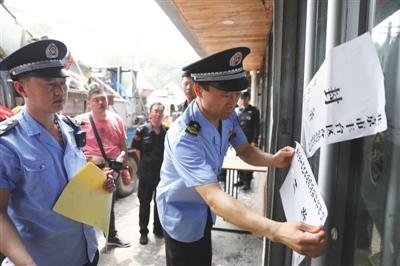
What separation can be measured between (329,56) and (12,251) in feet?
3.99

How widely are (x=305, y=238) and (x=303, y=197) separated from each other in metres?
0.14

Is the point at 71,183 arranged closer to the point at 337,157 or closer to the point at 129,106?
the point at 337,157

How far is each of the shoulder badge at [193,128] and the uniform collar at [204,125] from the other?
0.02 metres

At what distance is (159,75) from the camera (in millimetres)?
56906

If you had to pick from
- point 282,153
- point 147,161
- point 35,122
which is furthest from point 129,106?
point 282,153

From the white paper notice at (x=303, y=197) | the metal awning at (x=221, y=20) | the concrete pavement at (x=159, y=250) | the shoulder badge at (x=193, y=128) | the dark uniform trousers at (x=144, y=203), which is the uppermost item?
the metal awning at (x=221, y=20)

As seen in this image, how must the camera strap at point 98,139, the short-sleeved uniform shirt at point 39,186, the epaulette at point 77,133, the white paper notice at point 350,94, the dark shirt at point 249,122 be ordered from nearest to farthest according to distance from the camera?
the white paper notice at point 350,94 → the short-sleeved uniform shirt at point 39,186 → the epaulette at point 77,133 → the camera strap at point 98,139 → the dark shirt at point 249,122

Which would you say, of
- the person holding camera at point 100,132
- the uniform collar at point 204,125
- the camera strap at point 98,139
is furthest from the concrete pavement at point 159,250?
the uniform collar at point 204,125

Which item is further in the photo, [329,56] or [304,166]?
[304,166]

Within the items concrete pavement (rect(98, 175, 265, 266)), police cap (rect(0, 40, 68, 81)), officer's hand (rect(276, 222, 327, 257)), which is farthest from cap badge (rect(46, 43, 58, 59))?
concrete pavement (rect(98, 175, 265, 266))

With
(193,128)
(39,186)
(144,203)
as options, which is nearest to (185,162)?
(193,128)

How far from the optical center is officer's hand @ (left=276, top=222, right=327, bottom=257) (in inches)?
28.4

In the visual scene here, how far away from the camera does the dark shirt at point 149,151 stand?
3.71 m

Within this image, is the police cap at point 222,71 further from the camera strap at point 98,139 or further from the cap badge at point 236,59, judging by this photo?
the camera strap at point 98,139
